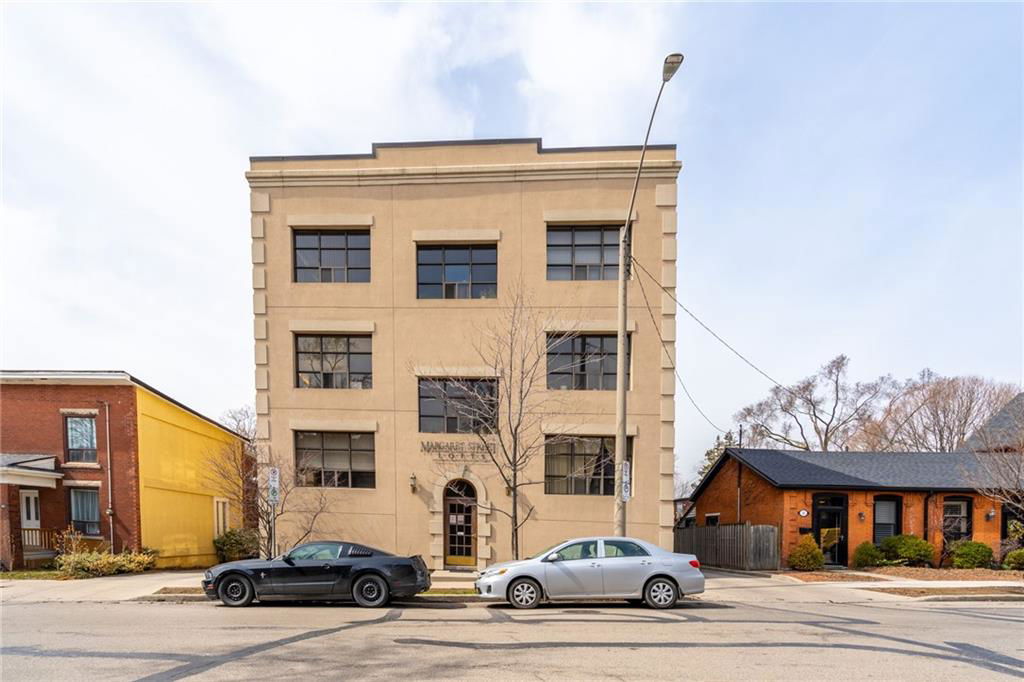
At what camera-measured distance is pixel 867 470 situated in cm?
2020

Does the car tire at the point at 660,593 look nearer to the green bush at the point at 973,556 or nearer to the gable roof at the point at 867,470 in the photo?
the gable roof at the point at 867,470

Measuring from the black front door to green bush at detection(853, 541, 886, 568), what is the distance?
71 centimetres

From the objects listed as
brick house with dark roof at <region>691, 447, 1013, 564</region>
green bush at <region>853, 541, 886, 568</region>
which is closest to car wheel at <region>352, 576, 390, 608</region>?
brick house with dark roof at <region>691, 447, 1013, 564</region>

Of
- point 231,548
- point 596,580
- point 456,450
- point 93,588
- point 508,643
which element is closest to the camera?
point 508,643

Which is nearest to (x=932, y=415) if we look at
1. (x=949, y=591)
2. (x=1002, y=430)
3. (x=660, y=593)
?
(x=1002, y=430)

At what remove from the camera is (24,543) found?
16797 millimetres

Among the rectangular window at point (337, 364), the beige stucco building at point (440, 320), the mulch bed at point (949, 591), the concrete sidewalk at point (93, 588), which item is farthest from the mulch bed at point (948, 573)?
the concrete sidewalk at point (93, 588)

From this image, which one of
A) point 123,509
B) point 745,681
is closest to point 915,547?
point 745,681

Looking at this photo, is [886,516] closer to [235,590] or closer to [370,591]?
[370,591]

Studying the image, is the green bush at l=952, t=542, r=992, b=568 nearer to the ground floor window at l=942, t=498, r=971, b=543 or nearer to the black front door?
the ground floor window at l=942, t=498, r=971, b=543

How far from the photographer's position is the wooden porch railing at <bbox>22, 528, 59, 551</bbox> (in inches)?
668

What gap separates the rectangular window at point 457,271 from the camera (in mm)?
16281

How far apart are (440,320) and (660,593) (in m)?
9.33

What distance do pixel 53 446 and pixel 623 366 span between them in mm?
18552
